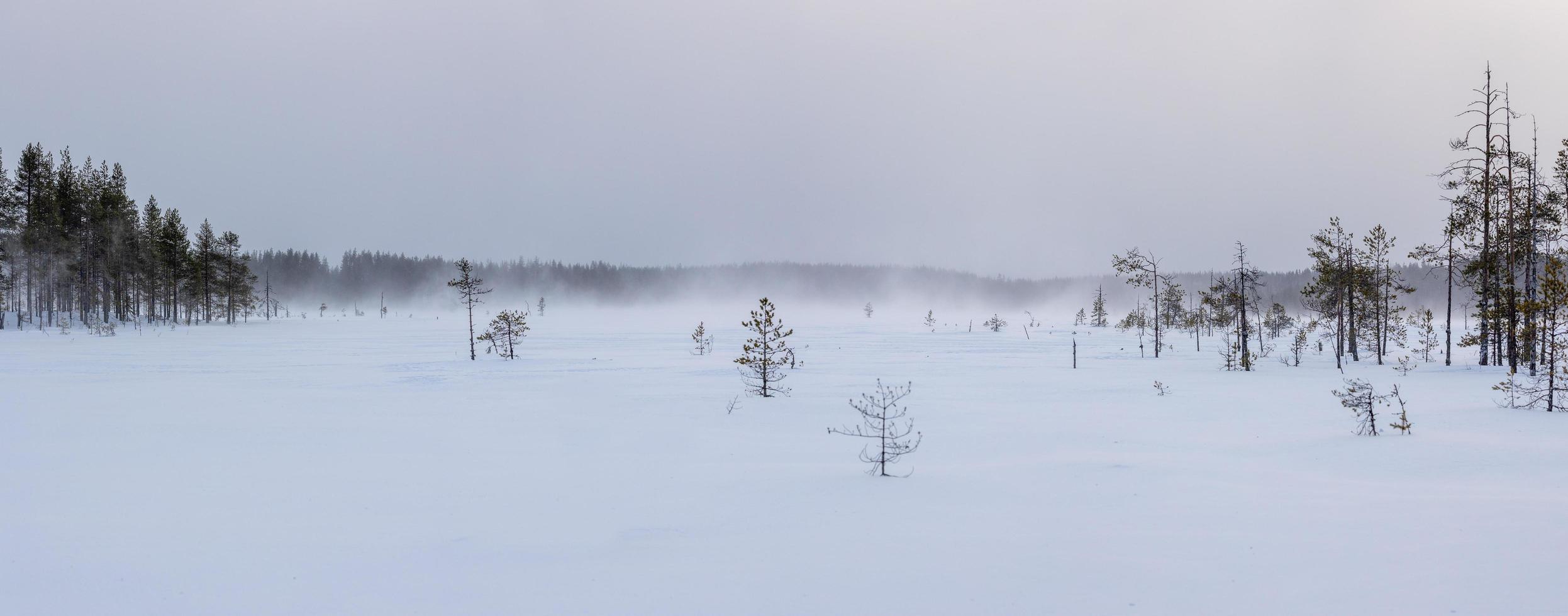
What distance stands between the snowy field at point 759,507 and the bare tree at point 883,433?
307mm

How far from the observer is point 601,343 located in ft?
118

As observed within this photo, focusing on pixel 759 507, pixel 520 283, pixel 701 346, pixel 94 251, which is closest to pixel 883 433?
pixel 759 507

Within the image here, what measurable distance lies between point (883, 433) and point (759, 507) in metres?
3.02

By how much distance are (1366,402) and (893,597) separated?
1006 cm

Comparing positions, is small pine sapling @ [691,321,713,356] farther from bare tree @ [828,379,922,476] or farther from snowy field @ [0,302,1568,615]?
bare tree @ [828,379,922,476]

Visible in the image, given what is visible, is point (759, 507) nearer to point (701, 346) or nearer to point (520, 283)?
point (701, 346)

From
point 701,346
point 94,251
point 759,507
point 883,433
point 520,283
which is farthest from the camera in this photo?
point 520,283

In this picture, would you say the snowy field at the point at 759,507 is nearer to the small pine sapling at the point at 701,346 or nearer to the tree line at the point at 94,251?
the small pine sapling at the point at 701,346

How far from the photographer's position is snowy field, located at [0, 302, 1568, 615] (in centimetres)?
478

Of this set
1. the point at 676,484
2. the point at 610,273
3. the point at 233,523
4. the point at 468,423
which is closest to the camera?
the point at 233,523

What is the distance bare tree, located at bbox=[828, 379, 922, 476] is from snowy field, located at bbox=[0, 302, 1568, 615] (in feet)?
1.01

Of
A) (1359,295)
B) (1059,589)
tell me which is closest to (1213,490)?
(1059,589)

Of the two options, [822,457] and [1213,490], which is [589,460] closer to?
[822,457]

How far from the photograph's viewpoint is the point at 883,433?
9.62 meters
